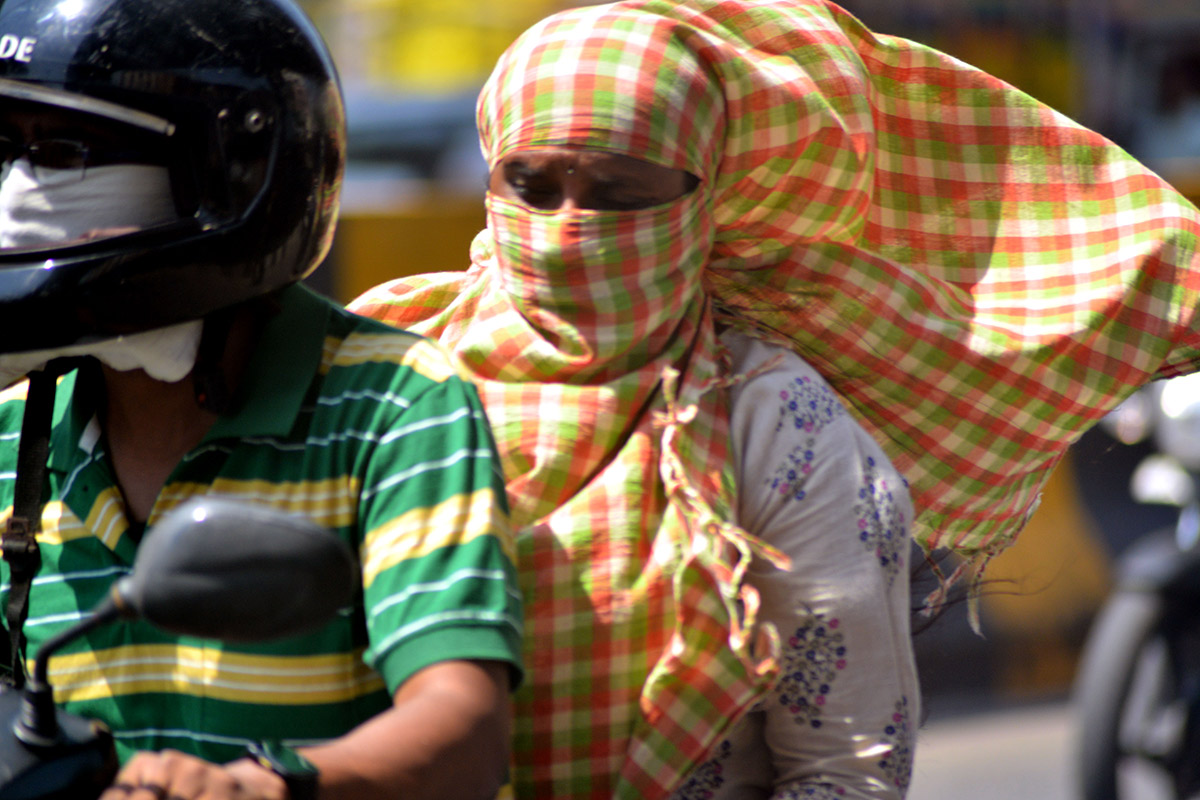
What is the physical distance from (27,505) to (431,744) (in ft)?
1.84

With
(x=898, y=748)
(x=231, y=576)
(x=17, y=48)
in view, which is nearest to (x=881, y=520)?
(x=898, y=748)

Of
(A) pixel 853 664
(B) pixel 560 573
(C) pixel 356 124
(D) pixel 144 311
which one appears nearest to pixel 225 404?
(D) pixel 144 311

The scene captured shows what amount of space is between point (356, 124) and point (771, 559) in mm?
8344

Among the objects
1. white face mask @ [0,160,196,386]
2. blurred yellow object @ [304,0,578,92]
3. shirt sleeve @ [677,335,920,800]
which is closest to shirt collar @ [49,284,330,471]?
white face mask @ [0,160,196,386]

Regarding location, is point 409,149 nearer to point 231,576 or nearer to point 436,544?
point 436,544

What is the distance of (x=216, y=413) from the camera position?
164cm

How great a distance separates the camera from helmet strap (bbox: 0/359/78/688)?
5.25ft

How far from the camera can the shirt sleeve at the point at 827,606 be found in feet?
6.43

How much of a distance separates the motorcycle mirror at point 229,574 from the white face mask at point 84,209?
35 cm

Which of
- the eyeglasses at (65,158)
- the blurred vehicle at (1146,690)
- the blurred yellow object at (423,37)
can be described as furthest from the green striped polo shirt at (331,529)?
the blurred yellow object at (423,37)

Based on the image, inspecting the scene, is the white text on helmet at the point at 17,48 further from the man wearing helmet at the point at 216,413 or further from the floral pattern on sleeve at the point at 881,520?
the floral pattern on sleeve at the point at 881,520

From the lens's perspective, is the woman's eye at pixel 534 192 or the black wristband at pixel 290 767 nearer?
the black wristband at pixel 290 767

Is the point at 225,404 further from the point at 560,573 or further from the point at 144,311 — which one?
the point at 560,573

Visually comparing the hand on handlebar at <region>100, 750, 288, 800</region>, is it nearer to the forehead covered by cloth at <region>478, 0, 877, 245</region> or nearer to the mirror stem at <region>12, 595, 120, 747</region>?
the mirror stem at <region>12, 595, 120, 747</region>
